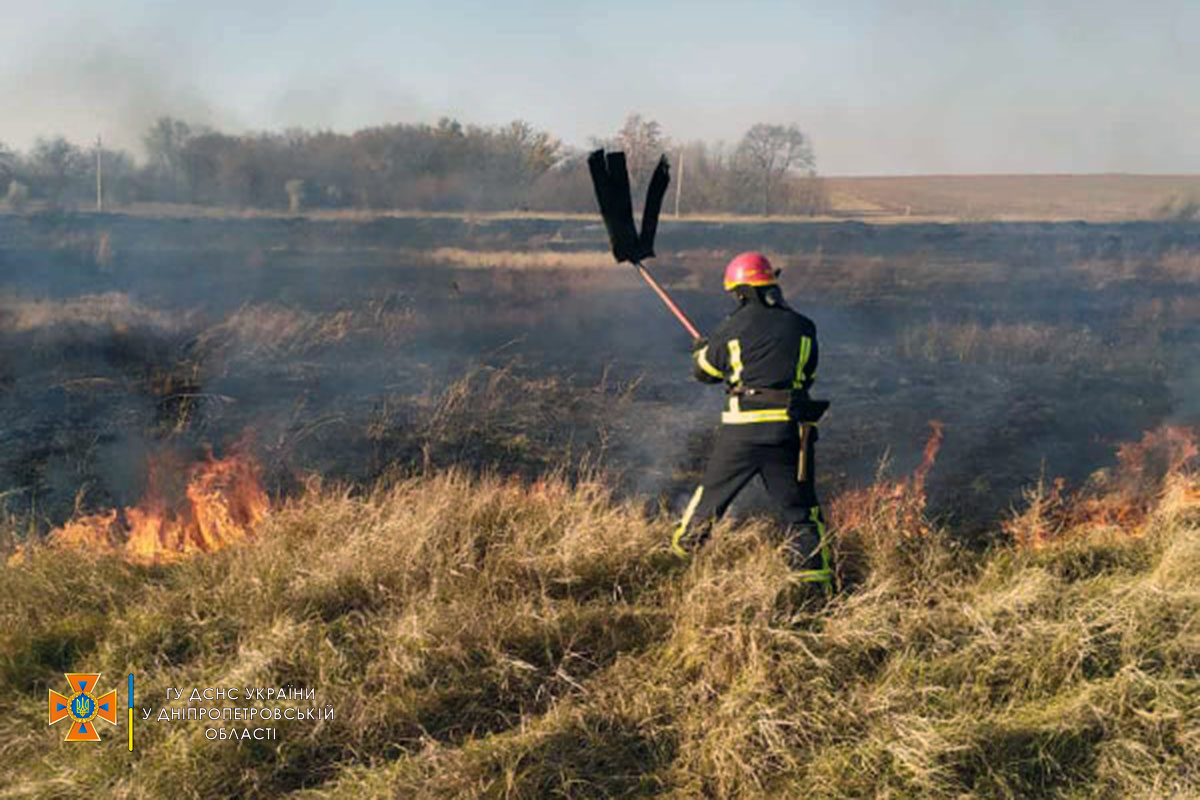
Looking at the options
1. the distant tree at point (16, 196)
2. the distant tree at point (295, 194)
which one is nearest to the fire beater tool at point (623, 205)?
the distant tree at point (295, 194)

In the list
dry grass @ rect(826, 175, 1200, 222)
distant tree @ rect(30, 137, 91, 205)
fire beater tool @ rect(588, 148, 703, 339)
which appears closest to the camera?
fire beater tool @ rect(588, 148, 703, 339)

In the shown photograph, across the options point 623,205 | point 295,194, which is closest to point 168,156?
point 295,194

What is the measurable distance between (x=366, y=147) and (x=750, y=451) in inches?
603

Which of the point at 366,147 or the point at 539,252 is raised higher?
the point at 366,147

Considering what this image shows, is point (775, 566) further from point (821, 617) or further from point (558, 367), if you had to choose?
point (558, 367)

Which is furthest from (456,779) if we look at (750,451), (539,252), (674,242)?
(674,242)

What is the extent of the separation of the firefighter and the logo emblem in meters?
2.39

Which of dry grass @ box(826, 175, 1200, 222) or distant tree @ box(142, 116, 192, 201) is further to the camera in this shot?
dry grass @ box(826, 175, 1200, 222)

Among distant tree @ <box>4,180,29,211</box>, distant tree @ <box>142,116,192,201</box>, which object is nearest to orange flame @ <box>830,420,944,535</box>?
distant tree @ <box>142,116,192,201</box>

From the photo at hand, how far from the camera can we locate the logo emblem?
9.42ft

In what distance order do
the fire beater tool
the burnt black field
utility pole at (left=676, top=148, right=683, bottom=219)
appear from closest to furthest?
the fire beater tool → the burnt black field → utility pole at (left=676, top=148, right=683, bottom=219)

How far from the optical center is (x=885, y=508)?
4.37 m

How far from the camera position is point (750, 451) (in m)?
3.96

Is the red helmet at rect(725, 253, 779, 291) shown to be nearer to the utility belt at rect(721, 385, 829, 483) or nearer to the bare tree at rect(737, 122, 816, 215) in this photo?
the utility belt at rect(721, 385, 829, 483)
